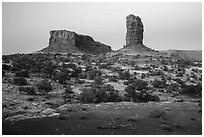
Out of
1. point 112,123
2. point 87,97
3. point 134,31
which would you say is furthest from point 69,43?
point 112,123

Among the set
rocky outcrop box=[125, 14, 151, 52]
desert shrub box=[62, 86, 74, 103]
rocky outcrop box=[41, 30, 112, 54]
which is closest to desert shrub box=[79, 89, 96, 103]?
desert shrub box=[62, 86, 74, 103]

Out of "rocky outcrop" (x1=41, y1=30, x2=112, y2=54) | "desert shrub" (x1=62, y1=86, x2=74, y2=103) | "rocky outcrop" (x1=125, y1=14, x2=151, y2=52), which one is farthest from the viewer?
"rocky outcrop" (x1=41, y1=30, x2=112, y2=54)

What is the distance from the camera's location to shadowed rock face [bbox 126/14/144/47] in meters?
58.3

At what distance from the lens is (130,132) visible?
28.0 ft

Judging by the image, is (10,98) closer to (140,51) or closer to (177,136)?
(177,136)

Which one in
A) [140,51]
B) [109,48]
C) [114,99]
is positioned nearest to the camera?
[114,99]

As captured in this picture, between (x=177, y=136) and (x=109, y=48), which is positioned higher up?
(x=109, y=48)

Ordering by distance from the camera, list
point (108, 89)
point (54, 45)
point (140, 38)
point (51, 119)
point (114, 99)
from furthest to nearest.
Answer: point (54, 45), point (140, 38), point (108, 89), point (114, 99), point (51, 119)

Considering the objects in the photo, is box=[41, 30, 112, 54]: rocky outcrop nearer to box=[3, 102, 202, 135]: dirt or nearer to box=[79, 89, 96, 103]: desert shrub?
box=[79, 89, 96, 103]: desert shrub

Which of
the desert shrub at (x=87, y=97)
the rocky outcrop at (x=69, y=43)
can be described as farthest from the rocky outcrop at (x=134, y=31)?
the desert shrub at (x=87, y=97)

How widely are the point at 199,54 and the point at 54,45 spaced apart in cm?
6405

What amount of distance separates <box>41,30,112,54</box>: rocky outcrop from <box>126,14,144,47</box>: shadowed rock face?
15.8 metres

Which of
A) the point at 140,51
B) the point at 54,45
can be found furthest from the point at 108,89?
the point at 54,45

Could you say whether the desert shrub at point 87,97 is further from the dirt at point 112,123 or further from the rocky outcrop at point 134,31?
the rocky outcrop at point 134,31
